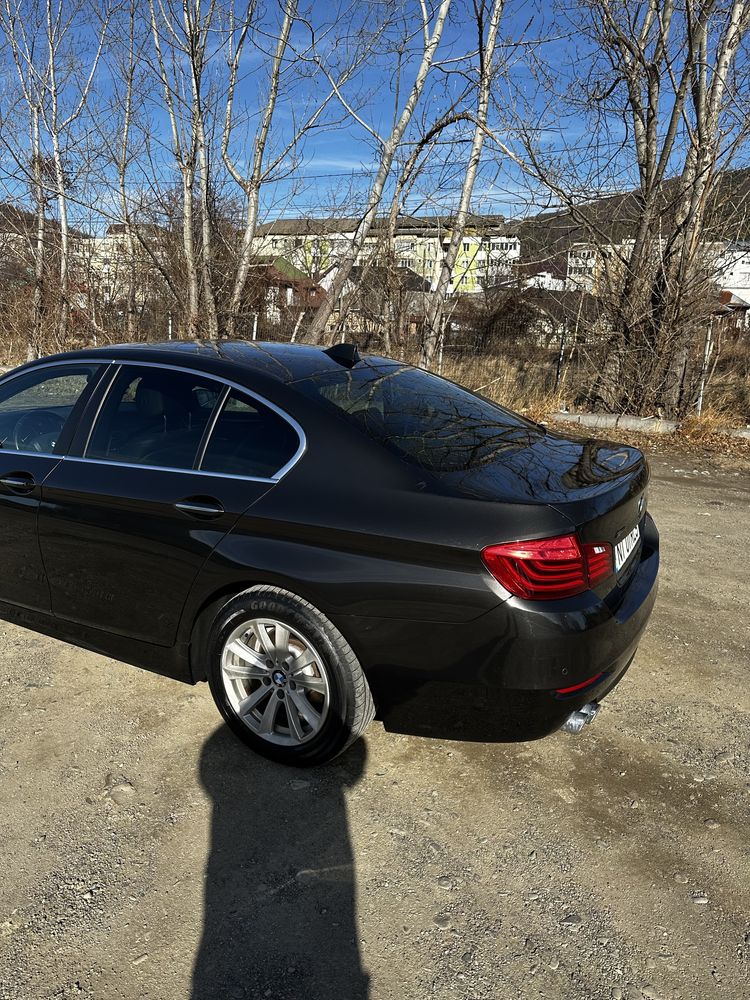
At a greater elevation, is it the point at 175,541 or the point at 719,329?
the point at 719,329

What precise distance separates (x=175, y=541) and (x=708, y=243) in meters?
9.49

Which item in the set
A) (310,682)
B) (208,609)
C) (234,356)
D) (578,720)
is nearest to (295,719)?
(310,682)

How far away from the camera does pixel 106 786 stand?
108 inches

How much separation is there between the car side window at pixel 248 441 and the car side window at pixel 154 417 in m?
0.10

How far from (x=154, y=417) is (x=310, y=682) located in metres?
1.40

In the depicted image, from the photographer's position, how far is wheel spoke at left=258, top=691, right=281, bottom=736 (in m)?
2.81

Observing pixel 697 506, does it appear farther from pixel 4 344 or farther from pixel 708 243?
pixel 4 344

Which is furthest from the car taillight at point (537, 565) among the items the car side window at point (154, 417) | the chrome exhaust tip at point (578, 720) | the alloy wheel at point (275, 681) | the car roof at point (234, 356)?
the car side window at point (154, 417)

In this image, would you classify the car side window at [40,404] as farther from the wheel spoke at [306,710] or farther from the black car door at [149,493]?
the wheel spoke at [306,710]

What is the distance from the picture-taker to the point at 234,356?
10.7 ft

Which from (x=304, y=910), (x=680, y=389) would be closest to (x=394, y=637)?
(x=304, y=910)

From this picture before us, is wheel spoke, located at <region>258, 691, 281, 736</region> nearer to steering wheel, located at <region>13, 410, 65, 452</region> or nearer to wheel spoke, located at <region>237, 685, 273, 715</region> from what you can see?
wheel spoke, located at <region>237, 685, 273, 715</region>

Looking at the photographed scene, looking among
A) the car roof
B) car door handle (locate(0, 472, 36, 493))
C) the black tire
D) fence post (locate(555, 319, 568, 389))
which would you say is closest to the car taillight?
the black tire

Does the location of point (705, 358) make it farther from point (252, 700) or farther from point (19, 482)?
point (19, 482)
